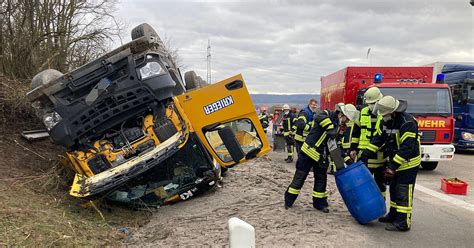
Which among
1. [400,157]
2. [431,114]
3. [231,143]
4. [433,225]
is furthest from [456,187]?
[231,143]

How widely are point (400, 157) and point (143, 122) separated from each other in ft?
11.1

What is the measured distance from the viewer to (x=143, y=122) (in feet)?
18.7

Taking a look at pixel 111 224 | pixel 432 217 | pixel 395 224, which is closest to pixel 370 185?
pixel 395 224

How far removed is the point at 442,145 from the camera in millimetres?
8930

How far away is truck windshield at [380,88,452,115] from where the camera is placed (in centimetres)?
920

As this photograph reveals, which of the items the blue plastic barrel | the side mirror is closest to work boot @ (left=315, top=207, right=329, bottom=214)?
the blue plastic barrel

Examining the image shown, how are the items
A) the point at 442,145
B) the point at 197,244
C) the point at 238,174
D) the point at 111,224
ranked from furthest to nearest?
the point at 442,145 → the point at 238,174 → the point at 111,224 → the point at 197,244

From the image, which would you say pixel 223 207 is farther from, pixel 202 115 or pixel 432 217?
pixel 432 217

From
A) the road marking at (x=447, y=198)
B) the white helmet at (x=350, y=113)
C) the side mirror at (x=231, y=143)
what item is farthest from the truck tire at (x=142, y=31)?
the road marking at (x=447, y=198)

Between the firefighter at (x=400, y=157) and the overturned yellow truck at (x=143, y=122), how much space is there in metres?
1.58

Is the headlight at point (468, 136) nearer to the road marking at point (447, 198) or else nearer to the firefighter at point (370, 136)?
the road marking at point (447, 198)

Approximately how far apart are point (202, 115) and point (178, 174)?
0.94m

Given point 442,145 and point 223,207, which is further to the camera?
point 442,145

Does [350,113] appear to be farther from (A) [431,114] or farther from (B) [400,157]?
(A) [431,114]
